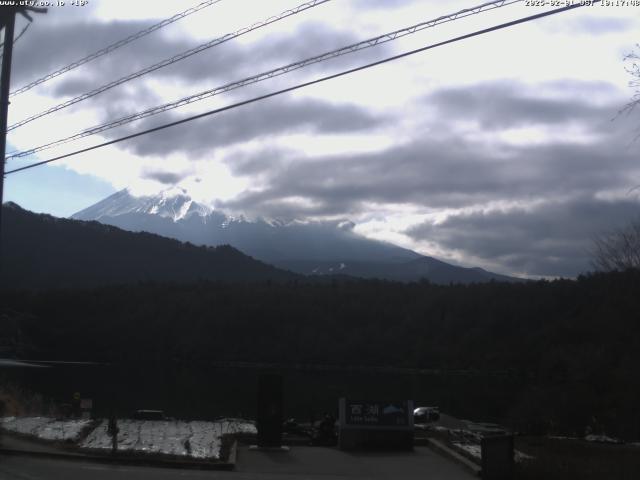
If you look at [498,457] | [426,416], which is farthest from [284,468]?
[426,416]

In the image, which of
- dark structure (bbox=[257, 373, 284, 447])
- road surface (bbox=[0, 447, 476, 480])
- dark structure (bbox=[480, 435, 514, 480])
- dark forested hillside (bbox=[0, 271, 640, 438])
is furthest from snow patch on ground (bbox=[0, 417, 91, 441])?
dark forested hillside (bbox=[0, 271, 640, 438])

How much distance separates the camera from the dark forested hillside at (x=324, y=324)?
12056cm

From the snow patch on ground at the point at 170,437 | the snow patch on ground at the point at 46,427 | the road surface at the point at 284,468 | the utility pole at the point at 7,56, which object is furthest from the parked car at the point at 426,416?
the utility pole at the point at 7,56

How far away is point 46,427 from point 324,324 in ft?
434

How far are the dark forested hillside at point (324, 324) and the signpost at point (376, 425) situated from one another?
81017 millimetres

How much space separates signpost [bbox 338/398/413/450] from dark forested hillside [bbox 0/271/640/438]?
81017 millimetres

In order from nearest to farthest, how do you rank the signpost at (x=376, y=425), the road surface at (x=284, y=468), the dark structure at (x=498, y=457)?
the dark structure at (x=498, y=457)
the road surface at (x=284, y=468)
the signpost at (x=376, y=425)

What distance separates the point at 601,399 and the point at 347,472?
4984 cm

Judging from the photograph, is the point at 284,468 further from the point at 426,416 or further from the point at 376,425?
the point at 426,416

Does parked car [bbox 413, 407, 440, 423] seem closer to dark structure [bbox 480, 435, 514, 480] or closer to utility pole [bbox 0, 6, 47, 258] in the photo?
dark structure [bbox 480, 435, 514, 480]

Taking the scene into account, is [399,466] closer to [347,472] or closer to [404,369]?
[347,472]

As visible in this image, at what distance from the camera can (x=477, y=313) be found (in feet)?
464

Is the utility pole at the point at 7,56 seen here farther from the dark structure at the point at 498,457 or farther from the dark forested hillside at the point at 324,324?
the dark forested hillside at the point at 324,324

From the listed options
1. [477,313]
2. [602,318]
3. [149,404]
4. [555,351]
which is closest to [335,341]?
[477,313]
